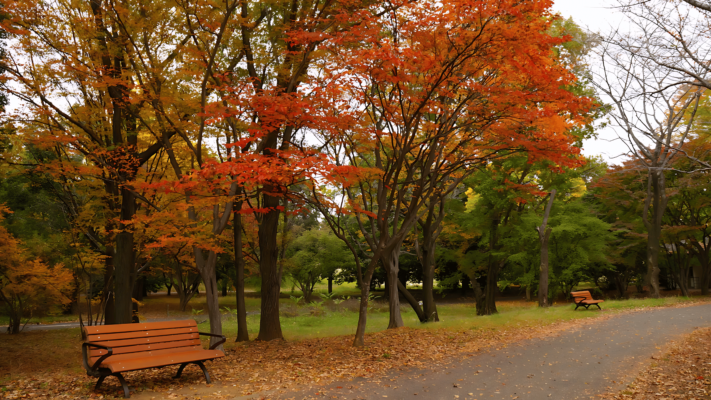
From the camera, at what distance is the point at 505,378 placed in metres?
6.30

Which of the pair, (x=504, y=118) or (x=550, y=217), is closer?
(x=504, y=118)

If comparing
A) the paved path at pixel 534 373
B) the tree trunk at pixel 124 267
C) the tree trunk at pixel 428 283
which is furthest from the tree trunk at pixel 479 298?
the tree trunk at pixel 124 267

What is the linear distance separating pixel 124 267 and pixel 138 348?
275 inches

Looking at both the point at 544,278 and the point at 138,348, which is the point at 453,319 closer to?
the point at 544,278

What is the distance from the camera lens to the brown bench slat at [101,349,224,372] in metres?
5.20

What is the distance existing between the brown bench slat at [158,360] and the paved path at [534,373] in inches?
40.5

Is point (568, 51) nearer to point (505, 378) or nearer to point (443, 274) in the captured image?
point (505, 378)

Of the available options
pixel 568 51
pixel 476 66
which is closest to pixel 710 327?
pixel 476 66

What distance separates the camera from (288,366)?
7.35 meters

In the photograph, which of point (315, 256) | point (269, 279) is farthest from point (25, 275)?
point (315, 256)

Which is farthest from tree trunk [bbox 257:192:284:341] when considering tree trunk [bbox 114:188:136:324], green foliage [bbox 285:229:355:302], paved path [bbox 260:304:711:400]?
green foliage [bbox 285:229:355:302]

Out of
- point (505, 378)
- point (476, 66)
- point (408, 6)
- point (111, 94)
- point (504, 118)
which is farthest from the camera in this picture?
point (111, 94)

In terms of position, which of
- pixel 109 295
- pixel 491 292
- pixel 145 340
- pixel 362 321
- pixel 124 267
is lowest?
pixel 491 292

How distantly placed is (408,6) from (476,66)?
1.71 metres
